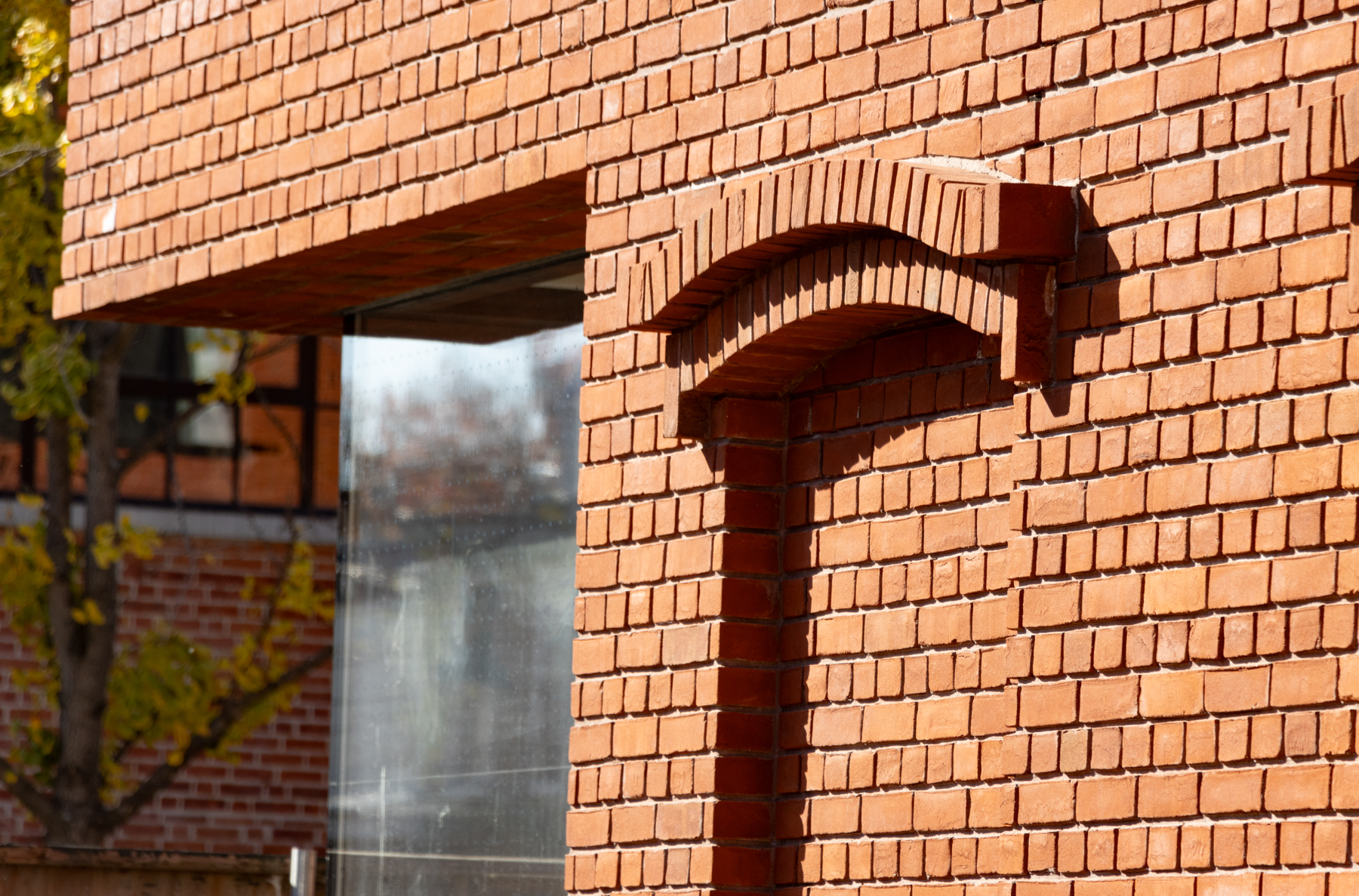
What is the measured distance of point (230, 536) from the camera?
15.5 m

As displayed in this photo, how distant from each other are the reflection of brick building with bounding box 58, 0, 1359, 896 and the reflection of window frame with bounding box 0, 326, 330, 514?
8.93 m

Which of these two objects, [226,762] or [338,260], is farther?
[226,762]

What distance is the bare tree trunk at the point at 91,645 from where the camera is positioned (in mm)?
13570

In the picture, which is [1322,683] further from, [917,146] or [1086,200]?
[917,146]

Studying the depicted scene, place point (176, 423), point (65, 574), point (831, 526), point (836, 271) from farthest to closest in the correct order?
point (176, 423) < point (65, 574) < point (831, 526) < point (836, 271)

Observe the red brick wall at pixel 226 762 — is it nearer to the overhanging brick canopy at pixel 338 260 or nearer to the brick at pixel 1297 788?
the overhanging brick canopy at pixel 338 260

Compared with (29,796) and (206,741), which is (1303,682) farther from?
(29,796)

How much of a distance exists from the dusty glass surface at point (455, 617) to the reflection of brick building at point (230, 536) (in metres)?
7.89

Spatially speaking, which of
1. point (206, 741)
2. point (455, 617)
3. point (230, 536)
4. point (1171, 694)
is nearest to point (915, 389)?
point (1171, 694)

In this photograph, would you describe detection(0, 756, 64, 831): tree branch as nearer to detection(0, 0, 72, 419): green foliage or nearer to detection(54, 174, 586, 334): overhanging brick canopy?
detection(0, 0, 72, 419): green foliage

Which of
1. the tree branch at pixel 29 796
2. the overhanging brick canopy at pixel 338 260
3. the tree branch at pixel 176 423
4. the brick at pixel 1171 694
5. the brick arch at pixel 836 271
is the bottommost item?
the tree branch at pixel 29 796

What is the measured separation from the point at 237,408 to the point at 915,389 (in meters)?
11.3

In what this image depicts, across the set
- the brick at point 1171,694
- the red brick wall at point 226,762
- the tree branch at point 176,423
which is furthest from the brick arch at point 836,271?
the red brick wall at point 226,762

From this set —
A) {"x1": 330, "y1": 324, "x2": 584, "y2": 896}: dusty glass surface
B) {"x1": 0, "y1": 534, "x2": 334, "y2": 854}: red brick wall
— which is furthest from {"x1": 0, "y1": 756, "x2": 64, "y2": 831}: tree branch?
{"x1": 330, "y1": 324, "x2": 584, "y2": 896}: dusty glass surface
